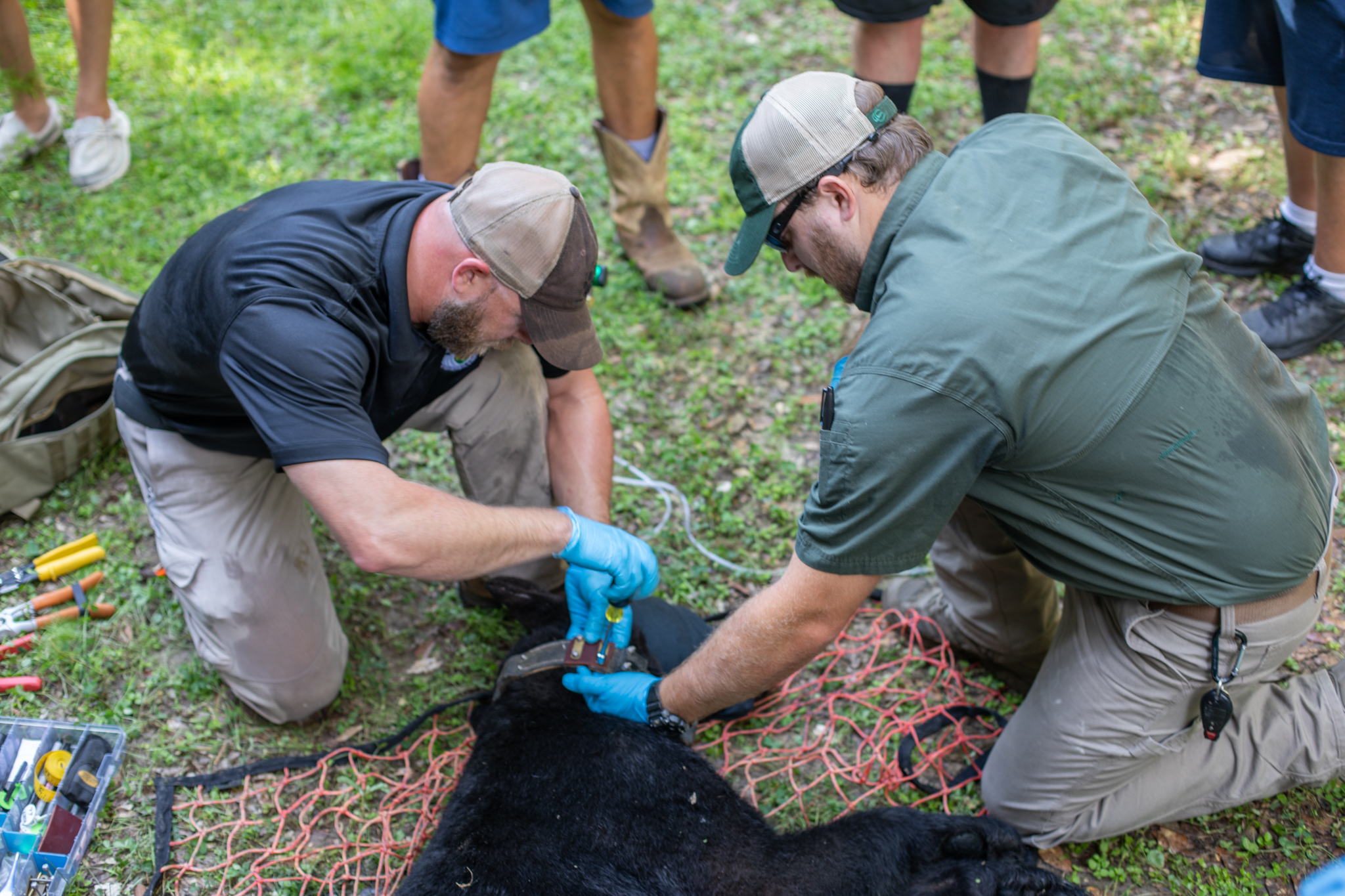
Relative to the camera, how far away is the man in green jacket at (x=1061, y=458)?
68.6 inches

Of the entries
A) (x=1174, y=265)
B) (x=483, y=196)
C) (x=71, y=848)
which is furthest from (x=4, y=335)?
(x=1174, y=265)

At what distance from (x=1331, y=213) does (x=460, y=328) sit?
292 centimetres

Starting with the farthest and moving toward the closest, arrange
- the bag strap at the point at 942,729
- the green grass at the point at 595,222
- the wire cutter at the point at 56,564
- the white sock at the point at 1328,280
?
the white sock at the point at 1328,280, the wire cutter at the point at 56,564, the green grass at the point at 595,222, the bag strap at the point at 942,729

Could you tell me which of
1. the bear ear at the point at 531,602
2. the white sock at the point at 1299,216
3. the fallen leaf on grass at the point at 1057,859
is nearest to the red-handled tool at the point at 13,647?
the bear ear at the point at 531,602

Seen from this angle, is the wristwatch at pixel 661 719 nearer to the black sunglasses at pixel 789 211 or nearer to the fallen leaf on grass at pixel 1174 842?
the black sunglasses at pixel 789 211

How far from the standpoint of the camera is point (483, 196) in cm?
215

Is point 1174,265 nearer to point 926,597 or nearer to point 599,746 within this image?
point 926,597

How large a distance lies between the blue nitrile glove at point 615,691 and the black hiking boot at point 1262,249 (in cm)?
297

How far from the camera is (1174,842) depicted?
2.32 meters

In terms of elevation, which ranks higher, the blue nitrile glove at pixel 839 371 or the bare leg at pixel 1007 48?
the blue nitrile glove at pixel 839 371

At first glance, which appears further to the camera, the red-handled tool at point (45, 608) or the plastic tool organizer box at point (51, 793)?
the red-handled tool at point (45, 608)

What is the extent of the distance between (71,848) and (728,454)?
2.16 m

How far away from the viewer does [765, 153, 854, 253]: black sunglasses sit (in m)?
1.99

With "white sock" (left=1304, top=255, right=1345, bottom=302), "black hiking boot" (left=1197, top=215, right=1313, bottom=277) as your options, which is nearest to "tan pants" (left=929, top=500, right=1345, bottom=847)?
"white sock" (left=1304, top=255, right=1345, bottom=302)
